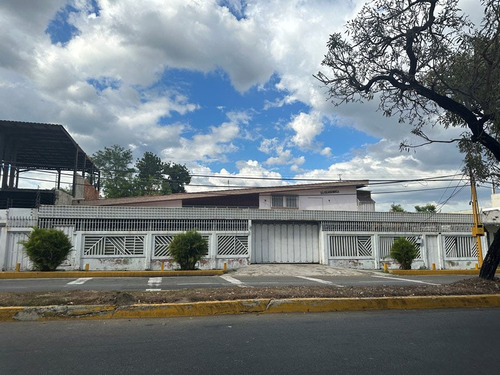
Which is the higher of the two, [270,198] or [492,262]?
A: [270,198]

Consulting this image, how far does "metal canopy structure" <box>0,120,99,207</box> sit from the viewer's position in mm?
21734

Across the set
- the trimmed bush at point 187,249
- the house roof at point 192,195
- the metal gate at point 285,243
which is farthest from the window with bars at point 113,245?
the house roof at point 192,195

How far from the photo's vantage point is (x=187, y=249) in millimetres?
16562

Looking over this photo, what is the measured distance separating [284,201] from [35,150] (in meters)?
17.1

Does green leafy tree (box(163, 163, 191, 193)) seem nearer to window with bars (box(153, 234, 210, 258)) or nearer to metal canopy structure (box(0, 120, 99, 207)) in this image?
metal canopy structure (box(0, 120, 99, 207))

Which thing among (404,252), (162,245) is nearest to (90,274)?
(162,245)

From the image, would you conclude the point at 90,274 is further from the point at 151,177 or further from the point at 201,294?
the point at 151,177

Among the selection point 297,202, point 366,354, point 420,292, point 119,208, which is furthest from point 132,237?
point 366,354

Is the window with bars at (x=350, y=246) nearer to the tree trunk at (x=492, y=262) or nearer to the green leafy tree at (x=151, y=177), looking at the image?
the tree trunk at (x=492, y=262)

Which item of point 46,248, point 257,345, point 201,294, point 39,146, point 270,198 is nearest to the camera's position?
point 257,345

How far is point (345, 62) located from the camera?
9375mm

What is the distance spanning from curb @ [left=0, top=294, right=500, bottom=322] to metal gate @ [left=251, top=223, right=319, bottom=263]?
13064mm

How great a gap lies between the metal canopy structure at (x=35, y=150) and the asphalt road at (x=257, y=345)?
18958 mm

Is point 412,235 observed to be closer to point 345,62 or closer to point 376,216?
point 376,216
